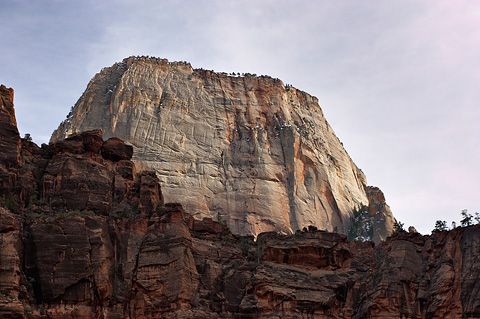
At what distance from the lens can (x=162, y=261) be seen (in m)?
93.8

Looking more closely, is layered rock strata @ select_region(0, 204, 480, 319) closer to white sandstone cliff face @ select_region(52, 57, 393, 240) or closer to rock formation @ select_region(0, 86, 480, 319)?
rock formation @ select_region(0, 86, 480, 319)

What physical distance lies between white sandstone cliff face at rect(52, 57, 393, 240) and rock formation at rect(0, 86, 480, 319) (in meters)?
25.1

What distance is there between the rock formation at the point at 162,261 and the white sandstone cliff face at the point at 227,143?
2514cm

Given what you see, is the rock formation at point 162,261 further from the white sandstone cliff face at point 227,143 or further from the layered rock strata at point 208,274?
the white sandstone cliff face at point 227,143

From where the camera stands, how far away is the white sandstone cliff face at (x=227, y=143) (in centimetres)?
13225

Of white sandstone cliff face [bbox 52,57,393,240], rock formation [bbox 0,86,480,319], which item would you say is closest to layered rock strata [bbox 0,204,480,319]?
rock formation [bbox 0,86,480,319]

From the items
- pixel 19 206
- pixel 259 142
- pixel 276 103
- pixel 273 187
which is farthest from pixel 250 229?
pixel 19 206

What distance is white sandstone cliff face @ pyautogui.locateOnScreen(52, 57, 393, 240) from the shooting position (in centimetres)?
13225

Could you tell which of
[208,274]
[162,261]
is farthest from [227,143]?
[162,261]

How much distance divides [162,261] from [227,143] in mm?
49915

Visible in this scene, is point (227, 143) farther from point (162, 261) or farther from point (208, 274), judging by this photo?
point (162, 261)

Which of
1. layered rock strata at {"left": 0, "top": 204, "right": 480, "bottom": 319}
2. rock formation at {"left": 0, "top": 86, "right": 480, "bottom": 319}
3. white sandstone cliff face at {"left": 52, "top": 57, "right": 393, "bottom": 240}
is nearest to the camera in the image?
layered rock strata at {"left": 0, "top": 204, "right": 480, "bottom": 319}

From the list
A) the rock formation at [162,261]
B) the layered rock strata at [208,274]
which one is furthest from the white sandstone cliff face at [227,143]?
the layered rock strata at [208,274]

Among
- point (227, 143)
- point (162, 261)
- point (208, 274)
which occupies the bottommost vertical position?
point (208, 274)
